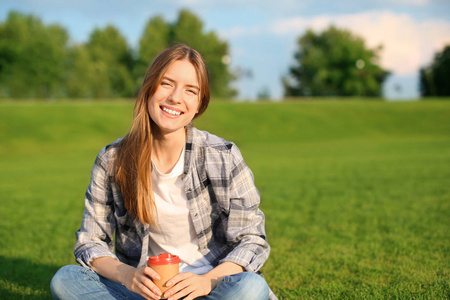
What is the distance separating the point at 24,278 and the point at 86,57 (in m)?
61.1

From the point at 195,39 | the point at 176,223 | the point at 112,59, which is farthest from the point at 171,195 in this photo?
the point at 195,39

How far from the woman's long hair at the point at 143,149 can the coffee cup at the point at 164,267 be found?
484 millimetres

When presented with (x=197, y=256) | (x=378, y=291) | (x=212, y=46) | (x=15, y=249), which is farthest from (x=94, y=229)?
(x=212, y=46)

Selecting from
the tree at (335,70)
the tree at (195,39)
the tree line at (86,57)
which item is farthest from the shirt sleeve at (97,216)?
the tree at (335,70)

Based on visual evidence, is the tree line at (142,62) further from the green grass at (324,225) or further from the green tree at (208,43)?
the green grass at (324,225)

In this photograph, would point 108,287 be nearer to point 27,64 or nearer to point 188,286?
point 188,286

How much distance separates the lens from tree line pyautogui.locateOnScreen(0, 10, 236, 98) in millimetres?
54344

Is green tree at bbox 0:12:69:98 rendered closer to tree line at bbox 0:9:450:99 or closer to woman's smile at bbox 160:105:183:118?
tree line at bbox 0:9:450:99

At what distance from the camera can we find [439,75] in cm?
7888

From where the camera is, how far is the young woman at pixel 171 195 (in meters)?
2.63

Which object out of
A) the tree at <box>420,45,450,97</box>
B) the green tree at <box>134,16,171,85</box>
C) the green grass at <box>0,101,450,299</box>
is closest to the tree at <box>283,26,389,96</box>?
the tree at <box>420,45,450,97</box>

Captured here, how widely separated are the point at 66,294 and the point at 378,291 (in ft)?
8.09

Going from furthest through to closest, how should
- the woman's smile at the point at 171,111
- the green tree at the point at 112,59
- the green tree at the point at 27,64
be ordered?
the green tree at the point at 112,59 → the green tree at the point at 27,64 → the woman's smile at the point at 171,111

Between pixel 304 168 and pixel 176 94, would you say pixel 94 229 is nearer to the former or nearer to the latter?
pixel 176 94
